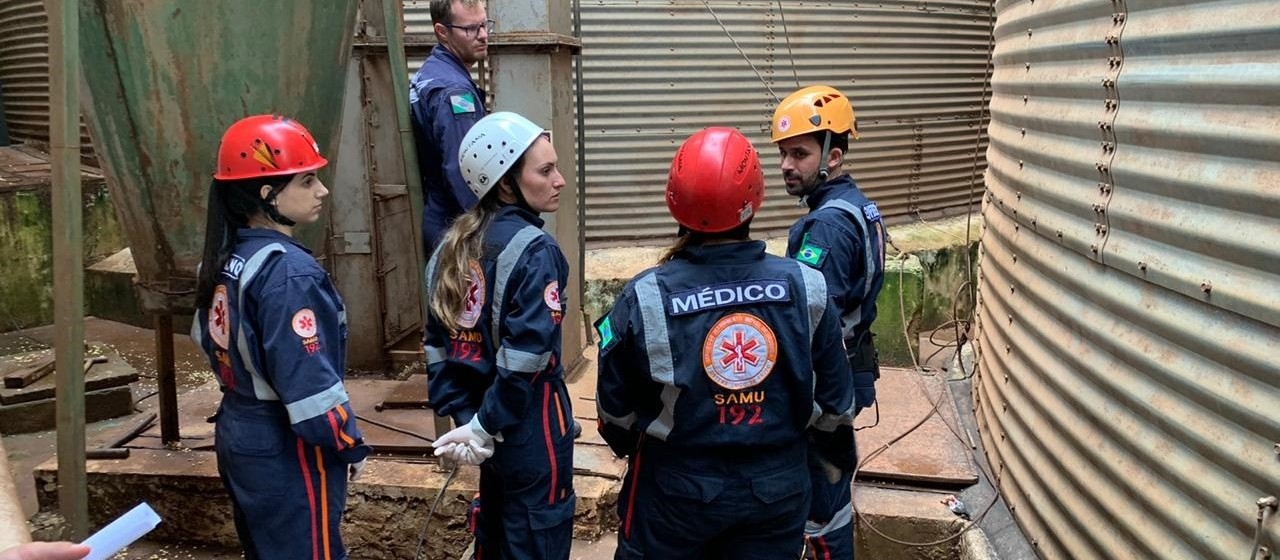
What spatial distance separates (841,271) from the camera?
9.98 feet

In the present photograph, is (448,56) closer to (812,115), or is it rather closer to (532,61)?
(532,61)

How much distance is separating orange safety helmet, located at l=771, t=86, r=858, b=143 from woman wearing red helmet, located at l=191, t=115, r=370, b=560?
1.64 m

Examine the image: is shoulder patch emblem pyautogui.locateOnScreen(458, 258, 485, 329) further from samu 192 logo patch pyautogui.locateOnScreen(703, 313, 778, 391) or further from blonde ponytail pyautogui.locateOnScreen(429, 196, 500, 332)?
samu 192 logo patch pyautogui.locateOnScreen(703, 313, 778, 391)

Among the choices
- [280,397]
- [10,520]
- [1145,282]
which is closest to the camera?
[10,520]

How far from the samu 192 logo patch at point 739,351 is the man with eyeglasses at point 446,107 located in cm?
184

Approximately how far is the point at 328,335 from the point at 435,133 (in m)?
1.53

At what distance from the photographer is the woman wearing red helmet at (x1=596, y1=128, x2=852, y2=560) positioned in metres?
2.37

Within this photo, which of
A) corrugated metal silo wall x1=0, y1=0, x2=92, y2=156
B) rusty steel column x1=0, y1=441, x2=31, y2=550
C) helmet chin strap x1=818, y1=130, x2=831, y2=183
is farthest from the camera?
corrugated metal silo wall x1=0, y1=0, x2=92, y2=156

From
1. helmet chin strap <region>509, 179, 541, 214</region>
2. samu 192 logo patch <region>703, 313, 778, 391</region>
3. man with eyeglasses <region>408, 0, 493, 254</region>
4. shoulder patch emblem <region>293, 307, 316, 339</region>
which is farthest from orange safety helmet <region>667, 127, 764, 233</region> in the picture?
man with eyeglasses <region>408, 0, 493, 254</region>

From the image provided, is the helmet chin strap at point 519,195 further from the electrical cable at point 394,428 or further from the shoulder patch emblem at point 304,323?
the electrical cable at point 394,428

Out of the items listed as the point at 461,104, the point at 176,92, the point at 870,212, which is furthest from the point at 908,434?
the point at 176,92

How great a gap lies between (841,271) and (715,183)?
2.84 feet

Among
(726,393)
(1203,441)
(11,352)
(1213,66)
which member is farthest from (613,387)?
(11,352)

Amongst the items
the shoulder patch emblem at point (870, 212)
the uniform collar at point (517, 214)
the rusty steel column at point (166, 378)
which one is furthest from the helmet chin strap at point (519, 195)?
the rusty steel column at point (166, 378)
